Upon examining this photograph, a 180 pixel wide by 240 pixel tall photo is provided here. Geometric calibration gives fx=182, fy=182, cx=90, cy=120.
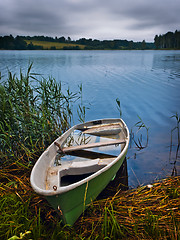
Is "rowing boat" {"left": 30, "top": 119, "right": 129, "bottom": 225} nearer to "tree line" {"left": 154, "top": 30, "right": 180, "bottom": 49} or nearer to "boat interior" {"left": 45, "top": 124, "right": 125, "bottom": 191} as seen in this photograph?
"boat interior" {"left": 45, "top": 124, "right": 125, "bottom": 191}

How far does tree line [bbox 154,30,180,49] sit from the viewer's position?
94.6 meters

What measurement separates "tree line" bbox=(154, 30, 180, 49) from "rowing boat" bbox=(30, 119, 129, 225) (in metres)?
106

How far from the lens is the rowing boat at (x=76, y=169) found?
270cm

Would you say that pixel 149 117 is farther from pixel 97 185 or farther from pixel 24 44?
pixel 24 44

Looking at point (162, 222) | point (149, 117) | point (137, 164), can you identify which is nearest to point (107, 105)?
point (149, 117)

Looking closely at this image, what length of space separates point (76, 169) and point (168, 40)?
115 m

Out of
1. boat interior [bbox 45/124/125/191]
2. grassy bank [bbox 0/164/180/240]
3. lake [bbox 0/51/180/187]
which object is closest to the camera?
grassy bank [bbox 0/164/180/240]

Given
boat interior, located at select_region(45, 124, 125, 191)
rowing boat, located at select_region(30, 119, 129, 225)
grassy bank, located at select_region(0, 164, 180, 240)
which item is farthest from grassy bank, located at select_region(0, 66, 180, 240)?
boat interior, located at select_region(45, 124, 125, 191)

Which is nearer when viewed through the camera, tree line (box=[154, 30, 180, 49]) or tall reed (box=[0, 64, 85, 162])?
tall reed (box=[0, 64, 85, 162])

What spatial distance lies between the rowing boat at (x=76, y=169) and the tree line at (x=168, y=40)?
106m

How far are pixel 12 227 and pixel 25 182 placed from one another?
1.24m

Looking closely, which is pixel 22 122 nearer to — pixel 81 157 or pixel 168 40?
pixel 81 157

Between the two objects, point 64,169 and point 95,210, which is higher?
point 64,169

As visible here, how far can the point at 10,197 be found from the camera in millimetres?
3223
